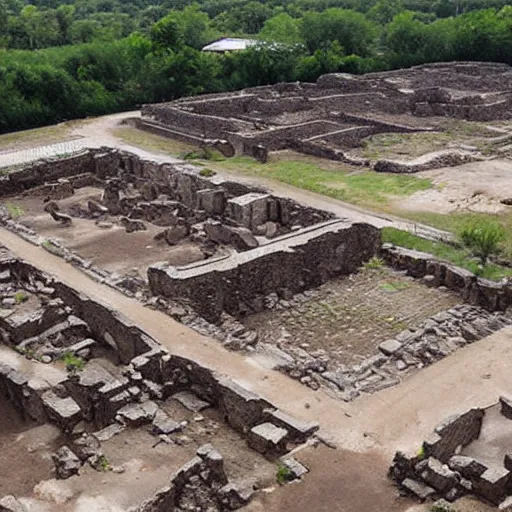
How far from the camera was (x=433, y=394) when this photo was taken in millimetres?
15820

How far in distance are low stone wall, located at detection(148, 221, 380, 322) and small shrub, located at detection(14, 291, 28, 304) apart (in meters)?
3.75

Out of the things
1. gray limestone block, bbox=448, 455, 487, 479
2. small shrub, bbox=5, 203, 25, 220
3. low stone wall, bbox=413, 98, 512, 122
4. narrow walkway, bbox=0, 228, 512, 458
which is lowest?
low stone wall, bbox=413, 98, 512, 122

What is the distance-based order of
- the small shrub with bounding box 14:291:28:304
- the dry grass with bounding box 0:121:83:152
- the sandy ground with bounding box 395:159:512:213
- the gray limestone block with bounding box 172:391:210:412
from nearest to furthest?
the gray limestone block with bounding box 172:391:210:412 → the small shrub with bounding box 14:291:28:304 → the sandy ground with bounding box 395:159:512:213 → the dry grass with bounding box 0:121:83:152

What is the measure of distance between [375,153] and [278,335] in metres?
19.3

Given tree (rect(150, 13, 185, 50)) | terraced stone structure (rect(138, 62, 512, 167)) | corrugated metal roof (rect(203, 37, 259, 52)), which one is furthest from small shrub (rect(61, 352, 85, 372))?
corrugated metal roof (rect(203, 37, 259, 52))

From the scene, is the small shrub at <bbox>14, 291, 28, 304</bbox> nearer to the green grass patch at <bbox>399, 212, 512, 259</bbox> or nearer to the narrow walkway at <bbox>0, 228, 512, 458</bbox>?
the narrow walkway at <bbox>0, 228, 512, 458</bbox>

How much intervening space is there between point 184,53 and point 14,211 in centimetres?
2447

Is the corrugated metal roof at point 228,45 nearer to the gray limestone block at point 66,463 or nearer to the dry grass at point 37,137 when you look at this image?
the dry grass at point 37,137

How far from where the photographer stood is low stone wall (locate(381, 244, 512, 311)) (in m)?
20.5

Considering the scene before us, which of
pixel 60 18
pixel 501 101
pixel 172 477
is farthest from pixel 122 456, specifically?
pixel 60 18

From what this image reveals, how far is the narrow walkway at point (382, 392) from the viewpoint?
14.4 metres

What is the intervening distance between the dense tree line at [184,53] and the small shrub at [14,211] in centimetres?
1325

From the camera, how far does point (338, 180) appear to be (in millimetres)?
31953

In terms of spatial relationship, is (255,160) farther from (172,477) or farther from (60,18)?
(60,18)
